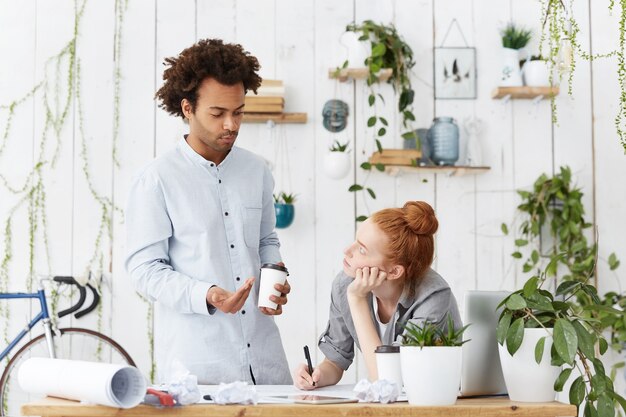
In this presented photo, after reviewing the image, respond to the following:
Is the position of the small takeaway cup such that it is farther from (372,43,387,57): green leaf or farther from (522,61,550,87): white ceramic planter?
(522,61,550,87): white ceramic planter

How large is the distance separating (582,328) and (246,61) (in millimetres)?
1249

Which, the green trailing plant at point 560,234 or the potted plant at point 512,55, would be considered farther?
the potted plant at point 512,55

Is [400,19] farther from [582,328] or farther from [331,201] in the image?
[582,328]

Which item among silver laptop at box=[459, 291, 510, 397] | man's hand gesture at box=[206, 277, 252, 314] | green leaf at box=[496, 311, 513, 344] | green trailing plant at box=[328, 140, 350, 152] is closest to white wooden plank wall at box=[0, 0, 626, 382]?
green trailing plant at box=[328, 140, 350, 152]

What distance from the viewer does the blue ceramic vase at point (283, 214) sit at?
3.70 meters

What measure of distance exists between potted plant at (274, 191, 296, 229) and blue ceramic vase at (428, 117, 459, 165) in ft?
2.23

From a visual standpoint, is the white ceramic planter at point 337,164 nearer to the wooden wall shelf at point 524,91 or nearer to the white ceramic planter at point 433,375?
the wooden wall shelf at point 524,91

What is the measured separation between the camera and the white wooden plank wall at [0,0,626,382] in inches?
149

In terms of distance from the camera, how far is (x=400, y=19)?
391cm

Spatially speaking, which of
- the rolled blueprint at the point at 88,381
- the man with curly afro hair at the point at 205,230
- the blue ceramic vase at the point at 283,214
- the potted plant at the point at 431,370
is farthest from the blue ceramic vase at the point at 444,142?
the rolled blueprint at the point at 88,381

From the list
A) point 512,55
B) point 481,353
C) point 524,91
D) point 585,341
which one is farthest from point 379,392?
point 512,55

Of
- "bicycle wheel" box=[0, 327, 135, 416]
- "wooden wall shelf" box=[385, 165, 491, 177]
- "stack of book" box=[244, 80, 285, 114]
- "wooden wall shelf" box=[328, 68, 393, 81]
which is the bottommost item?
"bicycle wheel" box=[0, 327, 135, 416]

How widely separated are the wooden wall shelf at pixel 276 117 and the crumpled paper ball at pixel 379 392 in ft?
7.35

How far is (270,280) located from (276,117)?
5.72 feet
